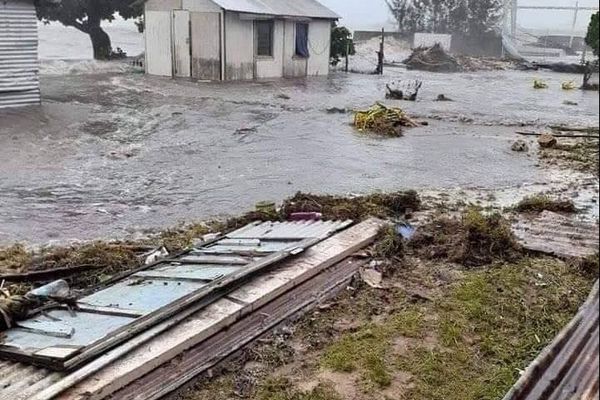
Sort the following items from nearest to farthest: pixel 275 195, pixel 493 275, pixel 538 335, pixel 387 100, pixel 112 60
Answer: pixel 538 335, pixel 493 275, pixel 275 195, pixel 387 100, pixel 112 60

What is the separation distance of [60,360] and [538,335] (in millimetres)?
3405

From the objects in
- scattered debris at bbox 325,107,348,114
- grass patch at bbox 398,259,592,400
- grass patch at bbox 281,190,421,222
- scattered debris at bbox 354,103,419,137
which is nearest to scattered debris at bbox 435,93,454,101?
scattered debris at bbox 325,107,348,114

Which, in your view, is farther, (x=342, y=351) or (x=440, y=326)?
(x=440, y=326)

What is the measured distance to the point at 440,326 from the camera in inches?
192

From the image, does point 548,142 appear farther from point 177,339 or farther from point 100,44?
point 100,44

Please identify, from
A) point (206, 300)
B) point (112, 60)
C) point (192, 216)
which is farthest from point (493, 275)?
point (112, 60)

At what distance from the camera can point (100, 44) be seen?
27.2m

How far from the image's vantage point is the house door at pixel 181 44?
21.9 meters

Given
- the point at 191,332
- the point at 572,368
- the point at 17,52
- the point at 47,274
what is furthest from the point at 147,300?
the point at 17,52

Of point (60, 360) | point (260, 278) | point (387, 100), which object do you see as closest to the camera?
point (60, 360)

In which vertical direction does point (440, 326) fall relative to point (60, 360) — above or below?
below

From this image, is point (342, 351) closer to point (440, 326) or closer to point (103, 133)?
point (440, 326)

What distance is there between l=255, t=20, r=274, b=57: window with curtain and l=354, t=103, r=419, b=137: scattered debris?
375 inches

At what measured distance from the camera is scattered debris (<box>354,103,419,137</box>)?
1392 cm
